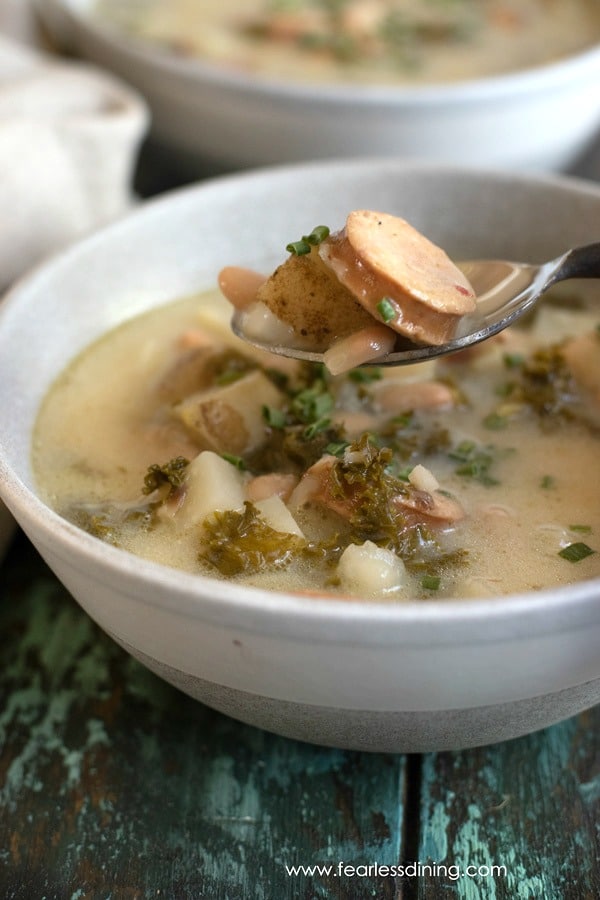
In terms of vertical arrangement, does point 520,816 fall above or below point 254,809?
above

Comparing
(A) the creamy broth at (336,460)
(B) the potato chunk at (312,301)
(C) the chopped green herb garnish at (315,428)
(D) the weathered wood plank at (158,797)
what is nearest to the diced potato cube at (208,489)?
(A) the creamy broth at (336,460)

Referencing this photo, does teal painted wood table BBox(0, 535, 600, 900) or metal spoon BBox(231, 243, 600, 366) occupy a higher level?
metal spoon BBox(231, 243, 600, 366)

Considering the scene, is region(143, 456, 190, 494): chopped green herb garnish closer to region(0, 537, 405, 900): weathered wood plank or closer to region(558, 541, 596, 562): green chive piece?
region(0, 537, 405, 900): weathered wood plank

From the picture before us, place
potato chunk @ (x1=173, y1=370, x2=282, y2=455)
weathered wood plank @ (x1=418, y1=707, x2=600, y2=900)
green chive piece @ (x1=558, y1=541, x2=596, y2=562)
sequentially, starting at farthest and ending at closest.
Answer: potato chunk @ (x1=173, y1=370, x2=282, y2=455)
green chive piece @ (x1=558, y1=541, x2=596, y2=562)
weathered wood plank @ (x1=418, y1=707, x2=600, y2=900)

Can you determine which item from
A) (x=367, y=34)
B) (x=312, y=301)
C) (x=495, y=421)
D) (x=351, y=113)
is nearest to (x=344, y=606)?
(x=312, y=301)

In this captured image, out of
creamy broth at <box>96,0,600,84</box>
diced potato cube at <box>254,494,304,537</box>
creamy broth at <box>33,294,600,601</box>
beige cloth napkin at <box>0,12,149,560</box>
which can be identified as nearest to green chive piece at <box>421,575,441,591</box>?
creamy broth at <box>33,294,600,601</box>

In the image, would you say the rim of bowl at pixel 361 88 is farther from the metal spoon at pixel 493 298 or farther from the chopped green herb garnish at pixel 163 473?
the chopped green herb garnish at pixel 163 473

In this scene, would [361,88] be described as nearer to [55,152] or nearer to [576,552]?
[55,152]

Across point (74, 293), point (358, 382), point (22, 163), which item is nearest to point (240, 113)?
point (22, 163)
